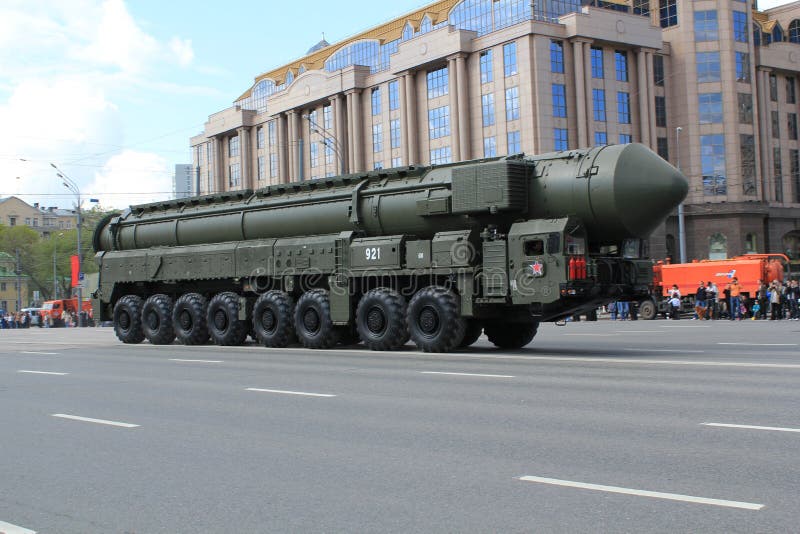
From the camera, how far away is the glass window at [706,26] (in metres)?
63.6

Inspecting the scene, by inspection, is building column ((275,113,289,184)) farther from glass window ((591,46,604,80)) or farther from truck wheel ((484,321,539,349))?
truck wheel ((484,321,539,349))

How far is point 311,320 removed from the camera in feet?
67.3

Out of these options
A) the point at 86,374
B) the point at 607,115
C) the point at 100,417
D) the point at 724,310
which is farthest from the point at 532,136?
the point at 100,417

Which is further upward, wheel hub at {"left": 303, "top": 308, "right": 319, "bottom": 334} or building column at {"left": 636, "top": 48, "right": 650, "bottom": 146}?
building column at {"left": 636, "top": 48, "right": 650, "bottom": 146}

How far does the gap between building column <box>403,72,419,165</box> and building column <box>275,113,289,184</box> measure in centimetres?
1731

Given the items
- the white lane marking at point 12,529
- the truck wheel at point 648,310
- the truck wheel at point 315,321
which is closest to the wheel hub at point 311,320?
the truck wheel at point 315,321

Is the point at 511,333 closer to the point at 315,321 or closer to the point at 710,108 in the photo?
the point at 315,321

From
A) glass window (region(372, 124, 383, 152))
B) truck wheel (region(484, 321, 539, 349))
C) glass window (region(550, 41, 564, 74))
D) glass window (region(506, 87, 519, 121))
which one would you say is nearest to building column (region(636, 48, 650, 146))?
glass window (region(550, 41, 564, 74))

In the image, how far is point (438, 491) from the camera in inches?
228

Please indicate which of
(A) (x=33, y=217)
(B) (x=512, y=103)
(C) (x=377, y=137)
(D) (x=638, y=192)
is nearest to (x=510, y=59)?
(B) (x=512, y=103)

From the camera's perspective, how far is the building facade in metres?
143

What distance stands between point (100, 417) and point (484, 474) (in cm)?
521

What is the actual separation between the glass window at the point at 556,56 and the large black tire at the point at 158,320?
138 ft

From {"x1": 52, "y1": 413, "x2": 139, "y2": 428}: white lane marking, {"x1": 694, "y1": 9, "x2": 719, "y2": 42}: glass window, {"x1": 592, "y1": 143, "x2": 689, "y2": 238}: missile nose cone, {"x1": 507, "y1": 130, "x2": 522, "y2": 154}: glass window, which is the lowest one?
{"x1": 52, "y1": 413, "x2": 139, "y2": 428}: white lane marking
